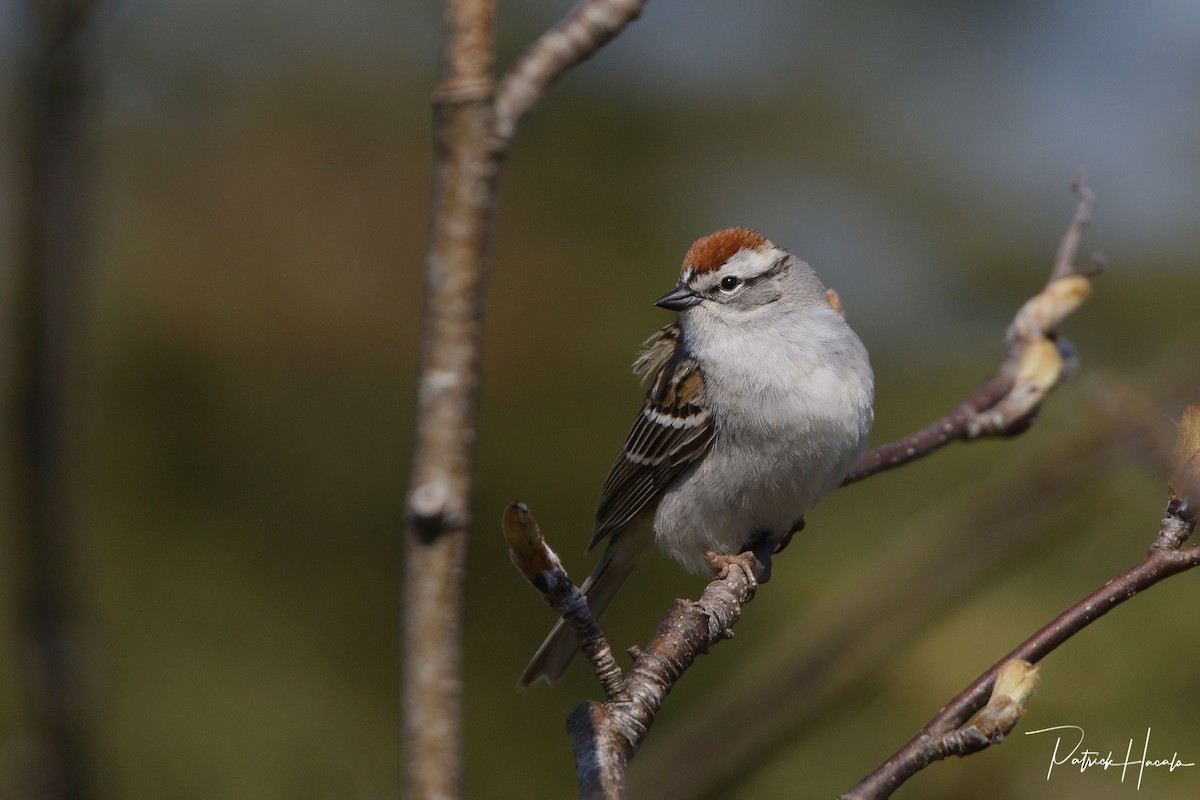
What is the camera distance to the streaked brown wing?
137 inches

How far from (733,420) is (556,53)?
2.65 meters

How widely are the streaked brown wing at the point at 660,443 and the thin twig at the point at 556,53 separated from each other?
2.69 metres

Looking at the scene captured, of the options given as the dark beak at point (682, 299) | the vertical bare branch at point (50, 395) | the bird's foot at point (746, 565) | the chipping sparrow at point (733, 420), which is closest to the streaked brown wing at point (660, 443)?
the chipping sparrow at point (733, 420)

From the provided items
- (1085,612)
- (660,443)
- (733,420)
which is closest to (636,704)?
(1085,612)

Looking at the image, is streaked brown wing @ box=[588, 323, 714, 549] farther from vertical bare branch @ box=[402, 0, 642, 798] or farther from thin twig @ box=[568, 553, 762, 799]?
vertical bare branch @ box=[402, 0, 642, 798]

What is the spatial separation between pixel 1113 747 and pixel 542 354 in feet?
8.80

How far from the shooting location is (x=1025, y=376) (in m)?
2.81

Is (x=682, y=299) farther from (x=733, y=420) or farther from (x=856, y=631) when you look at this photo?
(x=856, y=631)

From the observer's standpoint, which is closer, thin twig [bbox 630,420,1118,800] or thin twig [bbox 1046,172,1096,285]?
thin twig [bbox 630,420,1118,800]

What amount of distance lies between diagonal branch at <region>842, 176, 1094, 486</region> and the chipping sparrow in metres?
0.34

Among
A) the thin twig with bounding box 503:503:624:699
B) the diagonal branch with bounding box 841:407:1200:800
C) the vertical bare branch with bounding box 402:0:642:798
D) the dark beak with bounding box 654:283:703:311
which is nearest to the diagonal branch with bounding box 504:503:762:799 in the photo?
the thin twig with bounding box 503:503:624:699

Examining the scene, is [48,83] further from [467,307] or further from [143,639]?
[143,639]

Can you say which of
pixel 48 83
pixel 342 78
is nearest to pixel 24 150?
pixel 48 83

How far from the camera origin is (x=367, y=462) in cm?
435
